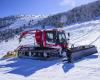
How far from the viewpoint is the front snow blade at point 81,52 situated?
50.5 ft

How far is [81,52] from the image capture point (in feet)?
53.6

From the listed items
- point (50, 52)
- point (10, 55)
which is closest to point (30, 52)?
point (50, 52)

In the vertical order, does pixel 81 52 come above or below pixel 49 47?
below

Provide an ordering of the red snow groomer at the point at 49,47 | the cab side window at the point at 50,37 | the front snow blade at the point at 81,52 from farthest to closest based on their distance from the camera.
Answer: the cab side window at the point at 50,37 < the red snow groomer at the point at 49,47 < the front snow blade at the point at 81,52

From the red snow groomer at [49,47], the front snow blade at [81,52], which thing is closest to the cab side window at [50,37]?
the red snow groomer at [49,47]

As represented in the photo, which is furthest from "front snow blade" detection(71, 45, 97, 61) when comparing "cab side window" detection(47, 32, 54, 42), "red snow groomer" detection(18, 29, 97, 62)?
"cab side window" detection(47, 32, 54, 42)

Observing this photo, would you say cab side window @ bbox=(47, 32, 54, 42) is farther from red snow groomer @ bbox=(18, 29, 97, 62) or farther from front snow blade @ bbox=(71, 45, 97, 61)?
front snow blade @ bbox=(71, 45, 97, 61)

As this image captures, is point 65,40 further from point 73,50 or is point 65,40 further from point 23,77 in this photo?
point 23,77

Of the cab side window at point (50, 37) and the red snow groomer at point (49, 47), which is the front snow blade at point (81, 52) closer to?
the red snow groomer at point (49, 47)

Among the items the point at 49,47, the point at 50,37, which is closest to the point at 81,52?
the point at 49,47

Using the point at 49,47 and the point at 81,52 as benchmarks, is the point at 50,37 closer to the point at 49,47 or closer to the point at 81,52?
the point at 49,47

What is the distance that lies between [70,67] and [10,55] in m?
9.02

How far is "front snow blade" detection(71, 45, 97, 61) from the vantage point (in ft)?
50.5

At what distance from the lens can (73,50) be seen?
50.5 feet
